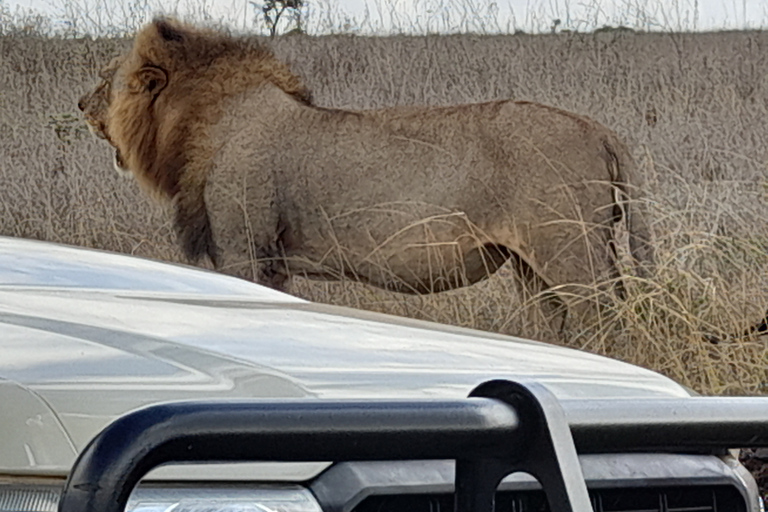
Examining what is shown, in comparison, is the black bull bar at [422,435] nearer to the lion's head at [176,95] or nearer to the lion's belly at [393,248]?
the lion's belly at [393,248]

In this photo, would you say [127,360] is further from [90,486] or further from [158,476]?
[90,486]

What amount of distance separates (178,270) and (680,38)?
14245mm

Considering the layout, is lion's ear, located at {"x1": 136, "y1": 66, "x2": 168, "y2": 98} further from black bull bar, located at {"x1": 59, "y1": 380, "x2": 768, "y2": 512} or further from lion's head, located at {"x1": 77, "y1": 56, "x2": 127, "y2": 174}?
black bull bar, located at {"x1": 59, "y1": 380, "x2": 768, "y2": 512}

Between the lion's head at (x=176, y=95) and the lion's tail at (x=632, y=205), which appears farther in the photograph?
the lion's head at (x=176, y=95)

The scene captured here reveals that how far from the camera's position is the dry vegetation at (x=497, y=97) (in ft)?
22.5

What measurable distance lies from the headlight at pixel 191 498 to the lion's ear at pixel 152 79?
6.20 metres

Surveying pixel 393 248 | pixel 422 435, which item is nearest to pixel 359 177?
pixel 393 248

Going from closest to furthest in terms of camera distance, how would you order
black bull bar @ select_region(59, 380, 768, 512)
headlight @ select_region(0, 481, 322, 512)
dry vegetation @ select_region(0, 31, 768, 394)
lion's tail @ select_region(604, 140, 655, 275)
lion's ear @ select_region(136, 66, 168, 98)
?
black bull bar @ select_region(59, 380, 768, 512) < headlight @ select_region(0, 481, 322, 512) < lion's tail @ select_region(604, 140, 655, 275) < dry vegetation @ select_region(0, 31, 768, 394) < lion's ear @ select_region(136, 66, 168, 98)

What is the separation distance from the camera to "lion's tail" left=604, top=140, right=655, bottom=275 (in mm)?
6434

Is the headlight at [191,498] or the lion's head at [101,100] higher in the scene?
the lion's head at [101,100]

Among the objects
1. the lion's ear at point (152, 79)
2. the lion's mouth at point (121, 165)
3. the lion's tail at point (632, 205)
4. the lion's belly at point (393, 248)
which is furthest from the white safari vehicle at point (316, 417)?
the lion's mouth at point (121, 165)

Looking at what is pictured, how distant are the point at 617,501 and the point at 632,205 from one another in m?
4.94

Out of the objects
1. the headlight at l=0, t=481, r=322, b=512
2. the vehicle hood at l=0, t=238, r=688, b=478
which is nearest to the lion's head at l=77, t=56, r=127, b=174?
the vehicle hood at l=0, t=238, r=688, b=478

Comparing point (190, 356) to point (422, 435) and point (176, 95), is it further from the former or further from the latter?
point (176, 95)
